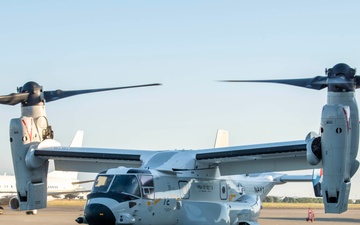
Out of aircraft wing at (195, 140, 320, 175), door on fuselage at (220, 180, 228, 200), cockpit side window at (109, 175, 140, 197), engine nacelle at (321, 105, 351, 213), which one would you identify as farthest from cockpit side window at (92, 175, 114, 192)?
engine nacelle at (321, 105, 351, 213)

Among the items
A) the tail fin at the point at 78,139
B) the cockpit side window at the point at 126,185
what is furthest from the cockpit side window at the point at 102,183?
the tail fin at the point at 78,139

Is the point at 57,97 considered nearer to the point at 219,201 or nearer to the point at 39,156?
the point at 39,156

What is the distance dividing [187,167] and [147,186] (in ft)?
7.02

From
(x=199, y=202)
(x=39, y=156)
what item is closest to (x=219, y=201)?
(x=199, y=202)

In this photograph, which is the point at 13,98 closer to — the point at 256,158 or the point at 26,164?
the point at 26,164

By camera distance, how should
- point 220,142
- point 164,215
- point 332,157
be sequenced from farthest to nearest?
point 220,142 < point 164,215 < point 332,157

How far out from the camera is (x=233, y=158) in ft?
74.1

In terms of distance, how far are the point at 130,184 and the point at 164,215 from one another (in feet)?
5.39

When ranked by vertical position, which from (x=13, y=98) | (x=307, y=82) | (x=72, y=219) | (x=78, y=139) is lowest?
(x=72, y=219)

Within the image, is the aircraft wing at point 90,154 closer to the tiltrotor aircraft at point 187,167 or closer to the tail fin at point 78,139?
the tiltrotor aircraft at point 187,167

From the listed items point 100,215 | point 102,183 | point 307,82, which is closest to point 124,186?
point 102,183

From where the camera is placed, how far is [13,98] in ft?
78.8

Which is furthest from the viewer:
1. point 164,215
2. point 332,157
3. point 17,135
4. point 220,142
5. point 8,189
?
point 8,189

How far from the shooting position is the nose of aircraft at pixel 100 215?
19.9 m
